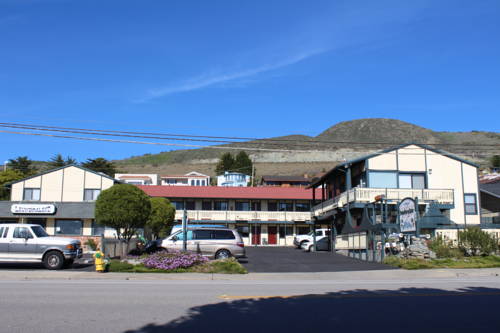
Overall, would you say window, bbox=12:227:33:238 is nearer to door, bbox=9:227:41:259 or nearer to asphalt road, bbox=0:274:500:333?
door, bbox=9:227:41:259

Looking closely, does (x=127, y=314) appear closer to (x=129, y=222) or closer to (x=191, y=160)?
(x=129, y=222)

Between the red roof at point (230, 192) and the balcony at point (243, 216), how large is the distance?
71.3 inches

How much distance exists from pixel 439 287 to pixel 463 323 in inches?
225

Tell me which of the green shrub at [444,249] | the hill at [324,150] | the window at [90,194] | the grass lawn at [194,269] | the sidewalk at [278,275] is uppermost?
the hill at [324,150]

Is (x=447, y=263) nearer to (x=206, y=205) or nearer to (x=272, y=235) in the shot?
(x=272, y=235)

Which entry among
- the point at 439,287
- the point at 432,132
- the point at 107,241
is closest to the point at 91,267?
the point at 107,241

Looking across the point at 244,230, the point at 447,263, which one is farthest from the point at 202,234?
the point at 244,230

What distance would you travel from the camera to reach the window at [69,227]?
42188 millimetres

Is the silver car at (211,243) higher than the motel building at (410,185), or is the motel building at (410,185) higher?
the motel building at (410,185)

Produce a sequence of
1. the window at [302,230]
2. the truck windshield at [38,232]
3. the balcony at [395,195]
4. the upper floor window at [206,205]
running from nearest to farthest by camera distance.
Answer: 1. the truck windshield at [38,232]
2. the balcony at [395,195]
3. the window at [302,230]
4. the upper floor window at [206,205]

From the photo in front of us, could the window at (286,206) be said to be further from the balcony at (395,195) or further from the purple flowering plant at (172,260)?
the purple flowering plant at (172,260)

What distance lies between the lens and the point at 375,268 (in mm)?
21297

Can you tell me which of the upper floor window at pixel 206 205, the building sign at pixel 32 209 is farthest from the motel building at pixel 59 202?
the upper floor window at pixel 206 205

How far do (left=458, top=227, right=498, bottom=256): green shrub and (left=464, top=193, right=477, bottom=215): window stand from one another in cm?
1380
